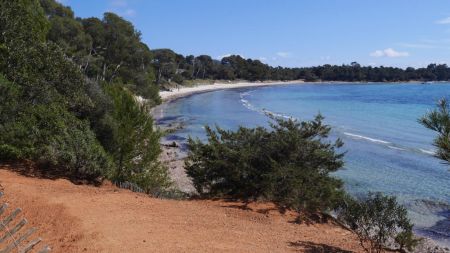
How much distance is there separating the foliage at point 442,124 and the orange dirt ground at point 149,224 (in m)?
3.15

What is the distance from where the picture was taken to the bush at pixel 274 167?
13.6 metres

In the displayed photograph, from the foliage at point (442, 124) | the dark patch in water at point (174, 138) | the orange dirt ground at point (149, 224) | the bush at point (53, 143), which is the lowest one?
the dark patch in water at point (174, 138)

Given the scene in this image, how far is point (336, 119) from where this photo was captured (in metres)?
58.3

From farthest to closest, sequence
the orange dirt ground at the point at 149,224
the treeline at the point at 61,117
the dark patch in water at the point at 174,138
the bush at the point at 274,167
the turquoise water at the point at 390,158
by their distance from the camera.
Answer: the dark patch in water at the point at 174,138
the turquoise water at the point at 390,158
the treeline at the point at 61,117
the bush at the point at 274,167
the orange dirt ground at the point at 149,224

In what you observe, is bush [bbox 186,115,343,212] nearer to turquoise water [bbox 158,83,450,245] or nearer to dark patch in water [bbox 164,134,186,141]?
turquoise water [bbox 158,83,450,245]

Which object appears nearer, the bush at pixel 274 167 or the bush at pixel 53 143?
the bush at pixel 274 167

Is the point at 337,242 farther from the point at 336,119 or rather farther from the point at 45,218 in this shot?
the point at 336,119

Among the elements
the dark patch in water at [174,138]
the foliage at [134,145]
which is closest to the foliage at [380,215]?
the foliage at [134,145]

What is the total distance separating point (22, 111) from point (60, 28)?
33.3m

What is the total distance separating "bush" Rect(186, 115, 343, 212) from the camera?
44.7 ft

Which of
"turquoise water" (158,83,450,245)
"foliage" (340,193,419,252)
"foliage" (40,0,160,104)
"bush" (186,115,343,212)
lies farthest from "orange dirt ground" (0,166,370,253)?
"foliage" (40,0,160,104)

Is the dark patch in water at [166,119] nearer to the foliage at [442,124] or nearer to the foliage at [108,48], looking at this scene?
the foliage at [108,48]

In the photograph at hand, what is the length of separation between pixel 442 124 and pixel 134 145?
1111cm

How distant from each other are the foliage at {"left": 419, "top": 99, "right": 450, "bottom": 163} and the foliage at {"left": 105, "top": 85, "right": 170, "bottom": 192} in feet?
34.0
